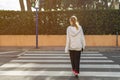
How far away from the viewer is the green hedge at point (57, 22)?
845 inches

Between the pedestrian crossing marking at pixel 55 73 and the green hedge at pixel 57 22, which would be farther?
the green hedge at pixel 57 22

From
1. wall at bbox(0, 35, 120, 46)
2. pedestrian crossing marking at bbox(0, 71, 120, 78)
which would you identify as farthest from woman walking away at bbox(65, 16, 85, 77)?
wall at bbox(0, 35, 120, 46)

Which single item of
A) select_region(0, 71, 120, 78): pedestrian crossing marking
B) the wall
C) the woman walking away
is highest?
the woman walking away

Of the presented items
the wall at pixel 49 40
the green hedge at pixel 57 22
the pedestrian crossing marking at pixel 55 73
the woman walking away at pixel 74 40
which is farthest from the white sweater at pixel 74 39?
the green hedge at pixel 57 22

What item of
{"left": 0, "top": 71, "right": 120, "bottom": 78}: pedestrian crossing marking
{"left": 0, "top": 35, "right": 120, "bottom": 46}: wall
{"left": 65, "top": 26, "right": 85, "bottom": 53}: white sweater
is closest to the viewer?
{"left": 65, "top": 26, "right": 85, "bottom": 53}: white sweater

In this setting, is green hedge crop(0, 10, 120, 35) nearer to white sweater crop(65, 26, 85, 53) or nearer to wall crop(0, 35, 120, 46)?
wall crop(0, 35, 120, 46)

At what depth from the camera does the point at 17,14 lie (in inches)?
861

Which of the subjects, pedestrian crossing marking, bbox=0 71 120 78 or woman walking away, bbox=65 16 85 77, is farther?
pedestrian crossing marking, bbox=0 71 120 78

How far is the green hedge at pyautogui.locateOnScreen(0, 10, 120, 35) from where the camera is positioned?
70.4 ft

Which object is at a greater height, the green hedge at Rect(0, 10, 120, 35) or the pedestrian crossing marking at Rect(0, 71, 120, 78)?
the green hedge at Rect(0, 10, 120, 35)

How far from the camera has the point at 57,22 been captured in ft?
71.8

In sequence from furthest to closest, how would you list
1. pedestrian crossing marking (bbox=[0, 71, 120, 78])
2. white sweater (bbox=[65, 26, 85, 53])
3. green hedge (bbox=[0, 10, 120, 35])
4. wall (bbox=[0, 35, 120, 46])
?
green hedge (bbox=[0, 10, 120, 35]) < wall (bbox=[0, 35, 120, 46]) < pedestrian crossing marking (bbox=[0, 71, 120, 78]) < white sweater (bbox=[65, 26, 85, 53])

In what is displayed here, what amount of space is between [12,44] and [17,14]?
7.07 ft

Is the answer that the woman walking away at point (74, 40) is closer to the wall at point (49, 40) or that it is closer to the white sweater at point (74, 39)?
the white sweater at point (74, 39)
